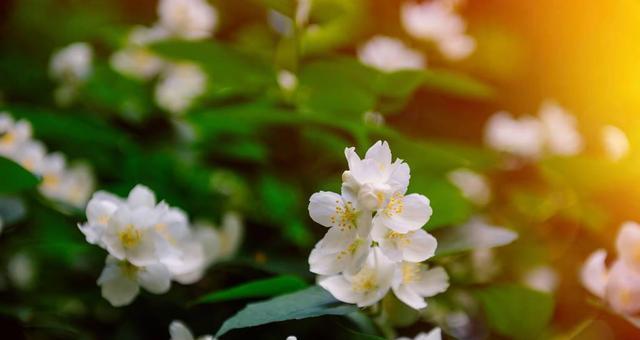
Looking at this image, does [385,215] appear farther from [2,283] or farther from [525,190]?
[525,190]

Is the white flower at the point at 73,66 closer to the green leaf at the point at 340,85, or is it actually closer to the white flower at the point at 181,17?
the white flower at the point at 181,17

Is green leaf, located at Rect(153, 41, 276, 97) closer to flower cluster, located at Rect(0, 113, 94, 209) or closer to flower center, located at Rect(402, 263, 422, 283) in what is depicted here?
flower cluster, located at Rect(0, 113, 94, 209)

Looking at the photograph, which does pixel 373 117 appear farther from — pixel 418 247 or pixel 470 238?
pixel 418 247

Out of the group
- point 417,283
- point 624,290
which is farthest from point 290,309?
point 624,290

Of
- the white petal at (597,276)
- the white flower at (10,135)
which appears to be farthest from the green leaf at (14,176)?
the white petal at (597,276)

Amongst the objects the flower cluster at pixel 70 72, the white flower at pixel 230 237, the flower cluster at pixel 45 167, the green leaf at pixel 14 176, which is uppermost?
the flower cluster at pixel 70 72

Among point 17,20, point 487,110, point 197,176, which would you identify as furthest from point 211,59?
point 17,20
